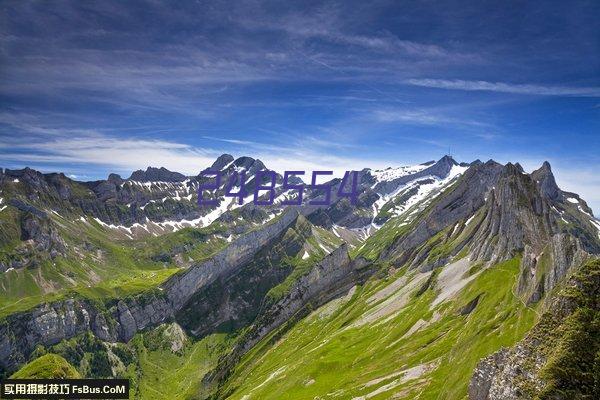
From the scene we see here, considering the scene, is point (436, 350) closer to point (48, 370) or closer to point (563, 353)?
point (563, 353)

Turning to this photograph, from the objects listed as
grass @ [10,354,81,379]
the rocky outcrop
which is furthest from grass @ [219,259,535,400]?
grass @ [10,354,81,379]

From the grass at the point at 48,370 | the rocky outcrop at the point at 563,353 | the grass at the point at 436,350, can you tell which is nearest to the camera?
the rocky outcrop at the point at 563,353

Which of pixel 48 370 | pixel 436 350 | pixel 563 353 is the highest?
pixel 563 353

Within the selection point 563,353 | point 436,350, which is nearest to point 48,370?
point 563,353

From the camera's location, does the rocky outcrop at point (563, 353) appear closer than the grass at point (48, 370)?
Yes

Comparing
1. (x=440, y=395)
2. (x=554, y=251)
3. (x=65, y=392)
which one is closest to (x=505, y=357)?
(x=440, y=395)

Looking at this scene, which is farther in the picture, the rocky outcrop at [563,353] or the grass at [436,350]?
the grass at [436,350]

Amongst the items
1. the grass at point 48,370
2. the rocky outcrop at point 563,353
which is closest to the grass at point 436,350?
the rocky outcrop at point 563,353

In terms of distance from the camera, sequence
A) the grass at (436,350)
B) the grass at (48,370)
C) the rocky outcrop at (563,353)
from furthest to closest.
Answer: the grass at (436,350) → the grass at (48,370) → the rocky outcrop at (563,353)

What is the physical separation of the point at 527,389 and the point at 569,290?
11106mm

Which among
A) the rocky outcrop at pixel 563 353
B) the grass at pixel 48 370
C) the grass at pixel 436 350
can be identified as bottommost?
the grass at pixel 436 350

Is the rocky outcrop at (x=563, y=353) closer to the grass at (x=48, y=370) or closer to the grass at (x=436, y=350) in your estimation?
the grass at (x=436, y=350)

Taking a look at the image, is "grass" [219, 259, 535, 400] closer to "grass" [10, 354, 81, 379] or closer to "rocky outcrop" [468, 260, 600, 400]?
"rocky outcrop" [468, 260, 600, 400]

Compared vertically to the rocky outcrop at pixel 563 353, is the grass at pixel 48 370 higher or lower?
lower
